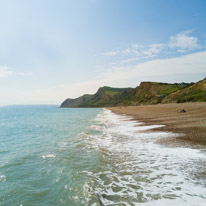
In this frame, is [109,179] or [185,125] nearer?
[109,179]

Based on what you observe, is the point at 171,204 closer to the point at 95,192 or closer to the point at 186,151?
the point at 95,192

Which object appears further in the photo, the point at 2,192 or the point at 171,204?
the point at 2,192

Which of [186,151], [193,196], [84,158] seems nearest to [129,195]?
[193,196]

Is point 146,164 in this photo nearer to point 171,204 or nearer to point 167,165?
point 167,165

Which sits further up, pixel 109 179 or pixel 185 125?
pixel 185 125

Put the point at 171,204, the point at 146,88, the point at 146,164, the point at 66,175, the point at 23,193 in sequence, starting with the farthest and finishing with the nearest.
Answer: the point at 146,88, the point at 146,164, the point at 66,175, the point at 23,193, the point at 171,204

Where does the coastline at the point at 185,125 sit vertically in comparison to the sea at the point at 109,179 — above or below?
above

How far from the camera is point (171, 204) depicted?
5.31 meters

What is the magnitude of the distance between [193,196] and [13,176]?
29.6ft

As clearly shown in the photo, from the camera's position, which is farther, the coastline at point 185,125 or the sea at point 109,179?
the coastline at point 185,125

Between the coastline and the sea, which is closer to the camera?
the sea

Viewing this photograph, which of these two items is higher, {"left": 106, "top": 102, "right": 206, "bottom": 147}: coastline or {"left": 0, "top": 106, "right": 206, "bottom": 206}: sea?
{"left": 106, "top": 102, "right": 206, "bottom": 147}: coastline

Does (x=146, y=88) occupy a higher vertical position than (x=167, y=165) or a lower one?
higher

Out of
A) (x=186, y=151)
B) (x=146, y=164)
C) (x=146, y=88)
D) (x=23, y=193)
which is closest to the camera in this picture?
(x=23, y=193)
